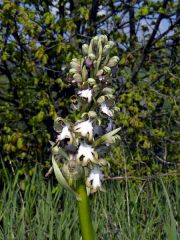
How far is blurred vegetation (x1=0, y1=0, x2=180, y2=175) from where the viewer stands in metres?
6.45

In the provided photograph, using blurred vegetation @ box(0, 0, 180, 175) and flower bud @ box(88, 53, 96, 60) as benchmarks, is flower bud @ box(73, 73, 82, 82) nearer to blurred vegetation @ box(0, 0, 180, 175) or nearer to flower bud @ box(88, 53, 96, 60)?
flower bud @ box(88, 53, 96, 60)

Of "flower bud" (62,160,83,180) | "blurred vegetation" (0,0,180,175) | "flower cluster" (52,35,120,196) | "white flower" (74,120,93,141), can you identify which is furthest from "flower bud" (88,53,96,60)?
"blurred vegetation" (0,0,180,175)

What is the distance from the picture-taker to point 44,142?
22.7 feet

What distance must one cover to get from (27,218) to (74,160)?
1684 mm

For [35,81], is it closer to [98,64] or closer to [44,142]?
[44,142]

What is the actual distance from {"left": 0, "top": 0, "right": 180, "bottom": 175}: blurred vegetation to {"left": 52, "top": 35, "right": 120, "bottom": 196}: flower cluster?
401 centimetres

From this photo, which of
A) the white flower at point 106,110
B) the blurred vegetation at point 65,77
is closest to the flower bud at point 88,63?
the white flower at point 106,110

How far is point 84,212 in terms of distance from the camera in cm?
176

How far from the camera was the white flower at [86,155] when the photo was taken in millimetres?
1839

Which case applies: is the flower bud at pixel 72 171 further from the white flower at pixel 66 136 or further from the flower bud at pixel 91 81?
the flower bud at pixel 91 81

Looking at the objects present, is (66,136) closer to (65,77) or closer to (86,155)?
(86,155)

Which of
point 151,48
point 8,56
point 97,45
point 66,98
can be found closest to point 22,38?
point 8,56

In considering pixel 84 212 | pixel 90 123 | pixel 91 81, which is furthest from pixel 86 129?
pixel 84 212

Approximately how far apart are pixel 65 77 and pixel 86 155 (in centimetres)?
477
